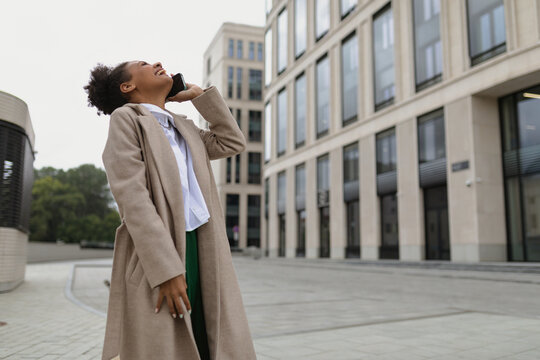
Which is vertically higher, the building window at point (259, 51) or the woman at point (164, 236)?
the building window at point (259, 51)

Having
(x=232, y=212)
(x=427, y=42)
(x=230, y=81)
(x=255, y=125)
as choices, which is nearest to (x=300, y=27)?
(x=427, y=42)

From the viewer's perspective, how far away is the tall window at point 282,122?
36.0 m

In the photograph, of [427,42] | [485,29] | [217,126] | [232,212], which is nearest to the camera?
[217,126]

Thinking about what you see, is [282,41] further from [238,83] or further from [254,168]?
[254,168]

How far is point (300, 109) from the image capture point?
1319 inches

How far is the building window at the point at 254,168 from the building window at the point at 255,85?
770 centimetres

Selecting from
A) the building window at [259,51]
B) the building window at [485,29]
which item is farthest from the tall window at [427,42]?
the building window at [259,51]

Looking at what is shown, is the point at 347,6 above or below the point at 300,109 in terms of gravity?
above

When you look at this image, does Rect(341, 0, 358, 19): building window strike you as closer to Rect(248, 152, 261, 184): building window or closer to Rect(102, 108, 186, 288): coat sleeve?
Rect(102, 108, 186, 288): coat sleeve

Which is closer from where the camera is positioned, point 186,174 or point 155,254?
point 155,254

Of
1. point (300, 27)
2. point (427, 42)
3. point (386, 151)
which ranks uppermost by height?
point (300, 27)

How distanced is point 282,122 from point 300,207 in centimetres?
778

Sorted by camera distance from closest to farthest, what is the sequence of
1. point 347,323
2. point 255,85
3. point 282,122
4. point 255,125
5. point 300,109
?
point 347,323 → point 300,109 → point 282,122 → point 255,125 → point 255,85

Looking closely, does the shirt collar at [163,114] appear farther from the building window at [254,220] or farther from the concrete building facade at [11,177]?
the building window at [254,220]
